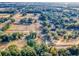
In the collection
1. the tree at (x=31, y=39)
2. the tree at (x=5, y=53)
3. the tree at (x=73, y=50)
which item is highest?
the tree at (x=31, y=39)

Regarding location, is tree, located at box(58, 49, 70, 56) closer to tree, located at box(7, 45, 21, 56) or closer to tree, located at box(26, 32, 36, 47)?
tree, located at box(26, 32, 36, 47)

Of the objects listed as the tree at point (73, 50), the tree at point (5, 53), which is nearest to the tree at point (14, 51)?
the tree at point (5, 53)

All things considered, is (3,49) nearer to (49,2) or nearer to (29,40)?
(29,40)

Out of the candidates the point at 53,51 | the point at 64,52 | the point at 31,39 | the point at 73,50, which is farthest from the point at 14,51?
the point at 73,50

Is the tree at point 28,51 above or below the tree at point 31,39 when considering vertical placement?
below

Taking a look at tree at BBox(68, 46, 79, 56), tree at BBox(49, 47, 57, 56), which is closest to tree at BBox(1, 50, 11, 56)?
tree at BBox(49, 47, 57, 56)

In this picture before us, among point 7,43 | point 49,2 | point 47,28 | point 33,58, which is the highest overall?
point 49,2

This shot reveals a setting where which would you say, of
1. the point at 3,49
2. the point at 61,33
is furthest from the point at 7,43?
the point at 61,33

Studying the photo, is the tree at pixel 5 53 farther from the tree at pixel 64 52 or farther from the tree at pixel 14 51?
the tree at pixel 64 52
